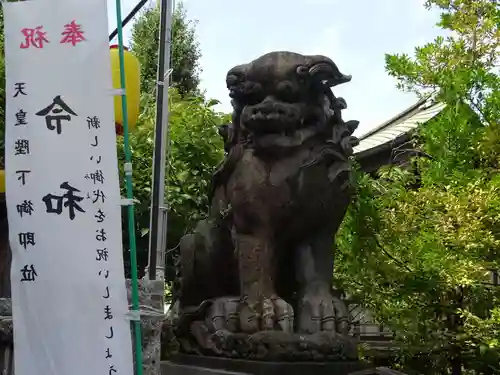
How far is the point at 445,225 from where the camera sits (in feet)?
13.8

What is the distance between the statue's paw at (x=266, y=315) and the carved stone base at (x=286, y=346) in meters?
0.06

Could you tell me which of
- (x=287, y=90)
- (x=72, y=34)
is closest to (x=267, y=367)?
(x=287, y=90)

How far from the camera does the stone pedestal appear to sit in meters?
3.95

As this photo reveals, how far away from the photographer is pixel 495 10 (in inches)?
174

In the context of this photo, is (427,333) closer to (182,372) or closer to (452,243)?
(452,243)

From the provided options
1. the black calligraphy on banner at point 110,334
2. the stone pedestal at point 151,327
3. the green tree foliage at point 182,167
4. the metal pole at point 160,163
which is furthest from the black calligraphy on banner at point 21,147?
the green tree foliage at point 182,167

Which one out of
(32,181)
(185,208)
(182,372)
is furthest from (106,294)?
(185,208)

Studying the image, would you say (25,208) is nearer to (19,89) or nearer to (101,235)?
(101,235)

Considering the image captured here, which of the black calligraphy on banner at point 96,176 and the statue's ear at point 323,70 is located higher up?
the statue's ear at point 323,70

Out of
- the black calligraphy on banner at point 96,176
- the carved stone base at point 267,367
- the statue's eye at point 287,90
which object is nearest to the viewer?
the black calligraphy on banner at point 96,176

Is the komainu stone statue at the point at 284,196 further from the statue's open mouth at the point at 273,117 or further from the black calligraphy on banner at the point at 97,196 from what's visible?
the black calligraphy on banner at the point at 97,196

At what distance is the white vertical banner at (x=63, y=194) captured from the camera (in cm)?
229

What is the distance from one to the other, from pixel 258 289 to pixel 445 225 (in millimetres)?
1586

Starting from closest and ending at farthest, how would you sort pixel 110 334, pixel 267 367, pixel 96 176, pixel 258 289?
1. pixel 110 334
2. pixel 96 176
3. pixel 267 367
4. pixel 258 289
